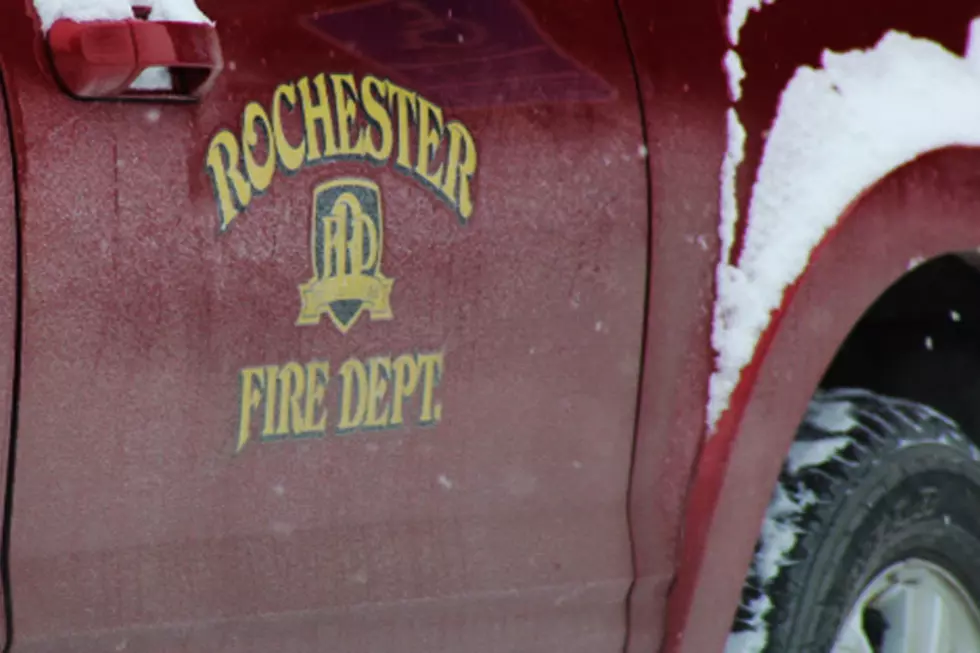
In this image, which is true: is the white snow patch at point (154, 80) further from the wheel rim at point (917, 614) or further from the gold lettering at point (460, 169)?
the wheel rim at point (917, 614)

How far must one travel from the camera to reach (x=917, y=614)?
317 cm

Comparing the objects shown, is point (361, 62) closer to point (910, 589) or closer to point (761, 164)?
point (761, 164)

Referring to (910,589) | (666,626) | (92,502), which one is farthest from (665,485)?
(92,502)

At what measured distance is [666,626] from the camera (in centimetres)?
275

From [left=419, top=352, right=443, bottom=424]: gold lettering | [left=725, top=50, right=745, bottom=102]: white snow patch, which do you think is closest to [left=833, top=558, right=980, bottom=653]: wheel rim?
[left=725, top=50, right=745, bottom=102]: white snow patch

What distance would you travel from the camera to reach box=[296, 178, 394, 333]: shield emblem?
2.25 metres

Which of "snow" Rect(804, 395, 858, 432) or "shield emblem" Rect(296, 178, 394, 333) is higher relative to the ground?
"shield emblem" Rect(296, 178, 394, 333)

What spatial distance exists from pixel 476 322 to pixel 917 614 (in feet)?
3.64

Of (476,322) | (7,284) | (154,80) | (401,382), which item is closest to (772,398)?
(476,322)

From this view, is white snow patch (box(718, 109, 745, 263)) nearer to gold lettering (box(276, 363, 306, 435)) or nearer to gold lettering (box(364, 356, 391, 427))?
gold lettering (box(364, 356, 391, 427))

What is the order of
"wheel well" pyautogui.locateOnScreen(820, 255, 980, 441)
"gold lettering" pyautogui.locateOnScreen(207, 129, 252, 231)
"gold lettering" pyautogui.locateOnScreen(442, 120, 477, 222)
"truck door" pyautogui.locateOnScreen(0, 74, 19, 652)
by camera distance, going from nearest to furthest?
"truck door" pyautogui.locateOnScreen(0, 74, 19, 652) < "gold lettering" pyautogui.locateOnScreen(207, 129, 252, 231) < "gold lettering" pyautogui.locateOnScreen(442, 120, 477, 222) < "wheel well" pyautogui.locateOnScreen(820, 255, 980, 441)

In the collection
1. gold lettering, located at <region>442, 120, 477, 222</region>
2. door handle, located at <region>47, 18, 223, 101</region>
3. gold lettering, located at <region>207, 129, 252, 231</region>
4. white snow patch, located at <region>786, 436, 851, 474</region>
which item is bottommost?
white snow patch, located at <region>786, 436, 851, 474</region>

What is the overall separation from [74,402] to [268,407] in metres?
0.25

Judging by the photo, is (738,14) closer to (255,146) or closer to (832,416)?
(832,416)
